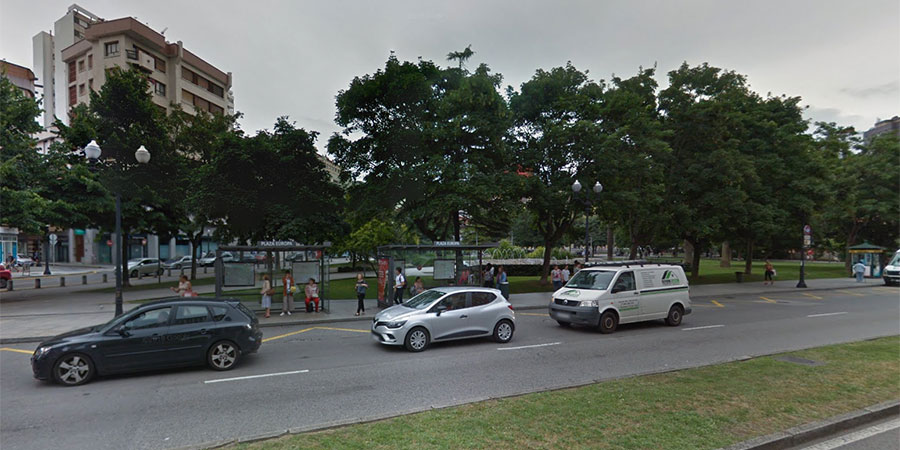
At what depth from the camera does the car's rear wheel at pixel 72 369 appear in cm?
800

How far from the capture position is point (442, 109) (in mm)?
21703

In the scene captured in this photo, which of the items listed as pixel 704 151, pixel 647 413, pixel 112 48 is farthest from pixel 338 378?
pixel 112 48

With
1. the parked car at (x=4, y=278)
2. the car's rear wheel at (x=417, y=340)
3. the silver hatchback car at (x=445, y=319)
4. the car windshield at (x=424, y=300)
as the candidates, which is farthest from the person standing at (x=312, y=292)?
the parked car at (x=4, y=278)

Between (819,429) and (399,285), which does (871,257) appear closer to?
(399,285)

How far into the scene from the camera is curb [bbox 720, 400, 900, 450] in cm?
484

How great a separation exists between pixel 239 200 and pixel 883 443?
26.4m

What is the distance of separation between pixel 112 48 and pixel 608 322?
58047 millimetres

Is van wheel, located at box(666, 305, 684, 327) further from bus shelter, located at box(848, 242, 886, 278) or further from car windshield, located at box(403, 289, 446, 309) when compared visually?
bus shelter, located at box(848, 242, 886, 278)

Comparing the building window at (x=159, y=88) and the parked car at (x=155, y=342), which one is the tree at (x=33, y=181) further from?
the building window at (x=159, y=88)

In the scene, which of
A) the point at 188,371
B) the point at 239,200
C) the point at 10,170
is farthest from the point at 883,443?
the point at 10,170

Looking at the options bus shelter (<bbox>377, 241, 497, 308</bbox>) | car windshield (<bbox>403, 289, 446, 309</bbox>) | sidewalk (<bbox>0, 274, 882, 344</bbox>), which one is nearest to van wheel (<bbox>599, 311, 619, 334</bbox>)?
car windshield (<bbox>403, 289, 446, 309</bbox>)

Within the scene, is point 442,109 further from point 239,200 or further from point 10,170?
point 10,170

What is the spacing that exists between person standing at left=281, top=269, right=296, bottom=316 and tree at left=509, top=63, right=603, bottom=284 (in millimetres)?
12005

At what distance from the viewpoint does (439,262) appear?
20.2 metres
